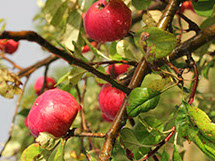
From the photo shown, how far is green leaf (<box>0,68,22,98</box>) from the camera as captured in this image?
0.36 m

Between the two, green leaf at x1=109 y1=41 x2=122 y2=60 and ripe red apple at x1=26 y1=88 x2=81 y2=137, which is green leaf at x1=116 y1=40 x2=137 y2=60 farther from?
ripe red apple at x1=26 y1=88 x2=81 y2=137

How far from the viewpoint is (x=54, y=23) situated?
1.85 feet

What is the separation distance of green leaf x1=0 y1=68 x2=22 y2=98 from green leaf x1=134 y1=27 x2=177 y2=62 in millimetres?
177

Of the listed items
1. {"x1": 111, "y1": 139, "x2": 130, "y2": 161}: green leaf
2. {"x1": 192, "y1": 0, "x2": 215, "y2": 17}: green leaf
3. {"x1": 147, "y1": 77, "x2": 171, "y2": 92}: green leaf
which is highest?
{"x1": 192, "y1": 0, "x2": 215, "y2": 17}: green leaf

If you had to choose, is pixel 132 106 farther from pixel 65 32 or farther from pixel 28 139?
pixel 28 139

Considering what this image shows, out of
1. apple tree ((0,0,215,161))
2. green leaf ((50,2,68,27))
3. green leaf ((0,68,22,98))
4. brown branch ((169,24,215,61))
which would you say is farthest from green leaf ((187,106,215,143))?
green leaf ((50,2,68,27))

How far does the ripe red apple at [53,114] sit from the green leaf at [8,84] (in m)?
0.04

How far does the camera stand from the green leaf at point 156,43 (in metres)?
0.32

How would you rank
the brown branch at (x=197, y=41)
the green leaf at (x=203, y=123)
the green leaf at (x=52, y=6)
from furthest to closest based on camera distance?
1. the green leaf at (x=52, y=6)
2. the brown branch at (x=197, y=41)
3. the green leaf at (x=203, y=123)

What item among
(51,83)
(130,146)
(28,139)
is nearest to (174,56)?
(130,146)

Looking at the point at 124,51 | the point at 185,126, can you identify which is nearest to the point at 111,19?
the point at 124,51

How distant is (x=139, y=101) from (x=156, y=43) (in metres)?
0.07

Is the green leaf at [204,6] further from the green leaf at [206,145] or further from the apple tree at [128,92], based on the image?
the green leaf at [206,145]

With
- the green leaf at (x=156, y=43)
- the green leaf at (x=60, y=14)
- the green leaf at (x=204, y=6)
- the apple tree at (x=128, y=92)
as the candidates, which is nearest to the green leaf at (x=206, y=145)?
the apple tree at (x=128, y=92)
